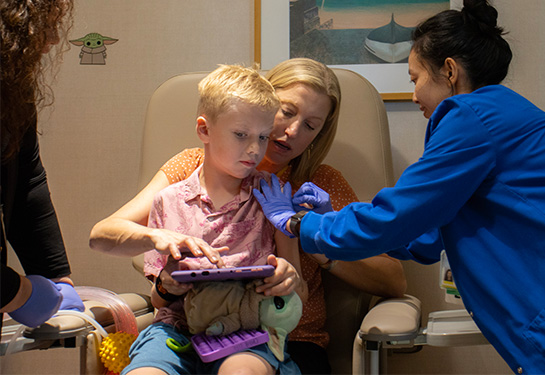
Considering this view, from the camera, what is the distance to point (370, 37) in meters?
2.06

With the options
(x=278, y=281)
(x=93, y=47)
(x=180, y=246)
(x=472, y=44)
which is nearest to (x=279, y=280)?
(x=278, y=281)

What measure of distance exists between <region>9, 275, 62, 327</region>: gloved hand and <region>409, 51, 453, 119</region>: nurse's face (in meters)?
0.97

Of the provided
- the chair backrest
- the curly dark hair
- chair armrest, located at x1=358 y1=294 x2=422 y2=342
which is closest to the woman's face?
the chair backrest

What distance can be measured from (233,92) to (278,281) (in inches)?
17.9

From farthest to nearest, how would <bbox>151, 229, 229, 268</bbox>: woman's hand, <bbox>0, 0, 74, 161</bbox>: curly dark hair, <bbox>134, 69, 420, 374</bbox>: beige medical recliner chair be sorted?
1. <bbox>134, 69, 420, 374</bbox>: beige medical recliner chair
2. <bbox>151, 229, 229, 268</bbox>: woman's hand
3. <bbox>0, 0, 74, 161</bbox>: curly dark hair

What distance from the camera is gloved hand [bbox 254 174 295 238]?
134 cm

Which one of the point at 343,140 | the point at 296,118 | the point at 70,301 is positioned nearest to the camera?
the point at 70,301

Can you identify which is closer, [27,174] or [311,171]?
[27,174]

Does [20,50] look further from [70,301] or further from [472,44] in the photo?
[472,44]

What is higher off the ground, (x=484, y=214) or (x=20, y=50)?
(x=20, y=50)

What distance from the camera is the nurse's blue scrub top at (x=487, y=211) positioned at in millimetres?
1130

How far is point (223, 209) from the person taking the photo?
139 cm

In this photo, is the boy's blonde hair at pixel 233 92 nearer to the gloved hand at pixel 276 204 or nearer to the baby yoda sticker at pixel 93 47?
the gloved hand at pixel 276 204

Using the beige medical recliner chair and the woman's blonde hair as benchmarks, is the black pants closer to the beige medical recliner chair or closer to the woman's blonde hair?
the beige medical recliner chair
